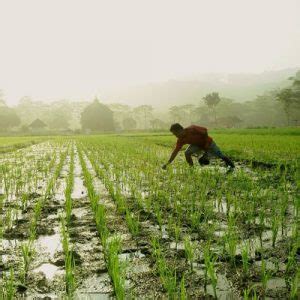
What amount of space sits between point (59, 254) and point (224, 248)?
148 centimetres

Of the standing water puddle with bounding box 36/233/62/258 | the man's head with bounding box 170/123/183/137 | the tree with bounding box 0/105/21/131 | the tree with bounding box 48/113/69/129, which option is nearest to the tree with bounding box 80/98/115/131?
the tree with bounding box 0/105/21/131

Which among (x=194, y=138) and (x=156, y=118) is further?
(x=156, y=118)

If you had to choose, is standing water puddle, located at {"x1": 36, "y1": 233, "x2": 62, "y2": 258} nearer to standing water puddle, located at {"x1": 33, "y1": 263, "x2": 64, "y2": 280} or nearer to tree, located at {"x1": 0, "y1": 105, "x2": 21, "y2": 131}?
standing water puddle, located at {"x1": 33, "y1": 263, "x2": 64, "y2": 280}

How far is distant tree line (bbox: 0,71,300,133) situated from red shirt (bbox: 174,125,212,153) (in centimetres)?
4877

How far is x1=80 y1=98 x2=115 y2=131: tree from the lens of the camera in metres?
62.1

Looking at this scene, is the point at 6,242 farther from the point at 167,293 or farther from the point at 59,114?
the point at 59,114

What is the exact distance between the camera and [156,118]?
93.6m

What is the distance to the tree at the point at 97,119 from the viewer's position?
6206 cm

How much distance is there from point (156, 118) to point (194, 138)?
3416 inches

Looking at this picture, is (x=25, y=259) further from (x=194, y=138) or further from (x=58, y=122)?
(x=58, y=122)

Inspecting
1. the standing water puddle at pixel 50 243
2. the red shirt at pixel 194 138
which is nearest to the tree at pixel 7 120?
the red shirt at pixel 194 138

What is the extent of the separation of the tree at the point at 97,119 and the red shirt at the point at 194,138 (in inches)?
2193

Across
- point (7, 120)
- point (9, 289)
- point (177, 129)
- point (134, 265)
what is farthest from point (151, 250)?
point (7, 120)

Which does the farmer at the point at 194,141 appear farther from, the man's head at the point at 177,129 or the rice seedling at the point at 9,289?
the rice seedling at the point at 9,289
